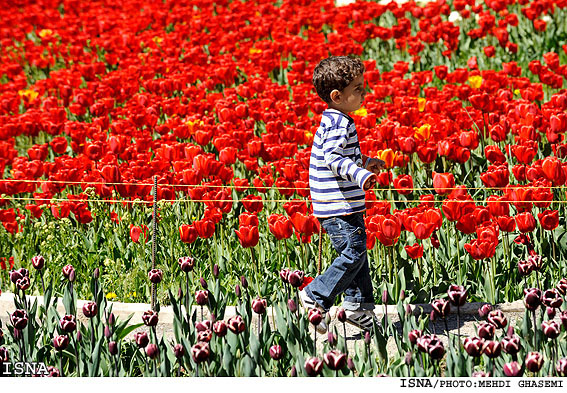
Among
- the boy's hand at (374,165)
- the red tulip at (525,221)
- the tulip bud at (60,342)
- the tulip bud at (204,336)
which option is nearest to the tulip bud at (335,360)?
the tulip bud at (204,336)

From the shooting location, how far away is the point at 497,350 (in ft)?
11.7

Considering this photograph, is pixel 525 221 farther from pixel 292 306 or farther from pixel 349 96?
pixel 292 306

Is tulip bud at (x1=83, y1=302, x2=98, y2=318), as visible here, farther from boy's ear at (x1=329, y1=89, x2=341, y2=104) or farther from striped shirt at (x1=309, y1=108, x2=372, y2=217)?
boy's ear at (x1=329, y1=89, x2=341, y2=104)

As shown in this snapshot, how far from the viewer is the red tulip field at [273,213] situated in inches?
158

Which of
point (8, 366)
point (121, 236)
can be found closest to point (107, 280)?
point (121, 236)

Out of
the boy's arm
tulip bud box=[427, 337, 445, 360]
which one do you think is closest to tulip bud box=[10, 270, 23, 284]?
the boy's arm

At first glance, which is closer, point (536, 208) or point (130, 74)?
point (536, 208)

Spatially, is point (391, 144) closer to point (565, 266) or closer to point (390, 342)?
point (565, 266)

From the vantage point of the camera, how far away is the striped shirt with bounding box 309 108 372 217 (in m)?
4.58

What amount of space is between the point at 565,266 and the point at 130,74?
4.79m

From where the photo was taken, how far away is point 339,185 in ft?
15.2

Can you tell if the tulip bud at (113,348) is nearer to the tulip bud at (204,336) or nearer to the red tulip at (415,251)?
the tulip bud at (204,336)

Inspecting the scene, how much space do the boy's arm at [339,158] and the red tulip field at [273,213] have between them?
49cm

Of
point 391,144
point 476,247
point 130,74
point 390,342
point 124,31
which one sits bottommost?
point 390,342
